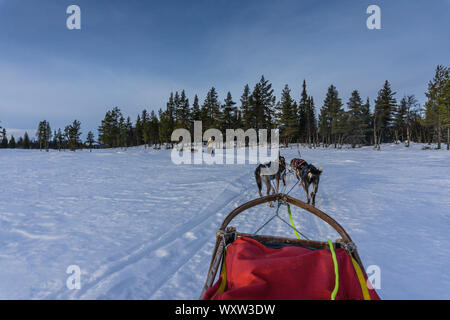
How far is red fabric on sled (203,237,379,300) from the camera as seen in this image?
147 cm

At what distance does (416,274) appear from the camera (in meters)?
2.84

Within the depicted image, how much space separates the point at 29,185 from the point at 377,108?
53206 mm

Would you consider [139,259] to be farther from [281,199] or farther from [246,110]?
[246,110]

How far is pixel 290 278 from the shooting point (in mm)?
1538

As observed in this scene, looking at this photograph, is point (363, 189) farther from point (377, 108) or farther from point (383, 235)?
point (377, 108)

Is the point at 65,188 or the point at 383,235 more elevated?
the point at 65,188


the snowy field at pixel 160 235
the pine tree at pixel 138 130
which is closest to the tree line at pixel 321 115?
the pine tree at pixel 138 130

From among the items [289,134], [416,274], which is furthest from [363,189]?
[289,134]

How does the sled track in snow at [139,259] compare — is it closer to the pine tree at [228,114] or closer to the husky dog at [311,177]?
the husky dog at [311,177]

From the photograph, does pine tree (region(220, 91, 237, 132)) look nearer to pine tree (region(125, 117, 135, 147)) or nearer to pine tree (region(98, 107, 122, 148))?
pine tree (region(98, 107, 122, 148))

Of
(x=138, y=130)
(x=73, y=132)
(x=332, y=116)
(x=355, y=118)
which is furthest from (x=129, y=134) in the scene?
(x=355, y=118)
